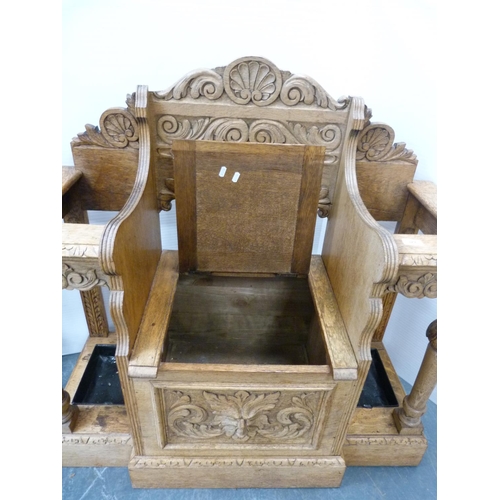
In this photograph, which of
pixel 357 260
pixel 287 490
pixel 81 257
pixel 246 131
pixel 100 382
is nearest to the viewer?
pixel 81 257

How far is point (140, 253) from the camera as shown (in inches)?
34.0

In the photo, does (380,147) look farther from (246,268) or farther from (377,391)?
→ (377,391)

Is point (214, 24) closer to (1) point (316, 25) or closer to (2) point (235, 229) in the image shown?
(1) point (316, 25)

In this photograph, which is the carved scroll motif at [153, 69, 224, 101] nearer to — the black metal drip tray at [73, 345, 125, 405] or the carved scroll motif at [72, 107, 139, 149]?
the carved scroll motif at [72, 107, 139, 149]

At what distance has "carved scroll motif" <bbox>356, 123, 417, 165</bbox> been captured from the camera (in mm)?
948

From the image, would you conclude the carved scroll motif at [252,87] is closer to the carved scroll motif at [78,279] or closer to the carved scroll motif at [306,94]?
the carved scroll motif at [306,94]

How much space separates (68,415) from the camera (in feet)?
3.17

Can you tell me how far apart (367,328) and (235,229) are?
18.8 inches

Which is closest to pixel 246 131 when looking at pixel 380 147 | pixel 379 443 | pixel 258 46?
pixel 258 46

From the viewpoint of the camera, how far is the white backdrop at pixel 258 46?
94cm

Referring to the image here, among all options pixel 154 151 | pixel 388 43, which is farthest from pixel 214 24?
pixel 388 43

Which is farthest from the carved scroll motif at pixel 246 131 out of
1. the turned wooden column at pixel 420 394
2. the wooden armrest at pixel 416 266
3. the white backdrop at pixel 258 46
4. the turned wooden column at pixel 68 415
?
the turned wooden column at pixel 68 415

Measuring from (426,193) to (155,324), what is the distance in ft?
2.80

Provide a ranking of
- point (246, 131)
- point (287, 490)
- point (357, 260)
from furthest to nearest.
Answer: point (287, 490)
point (246, 131)
point (357, 260)
